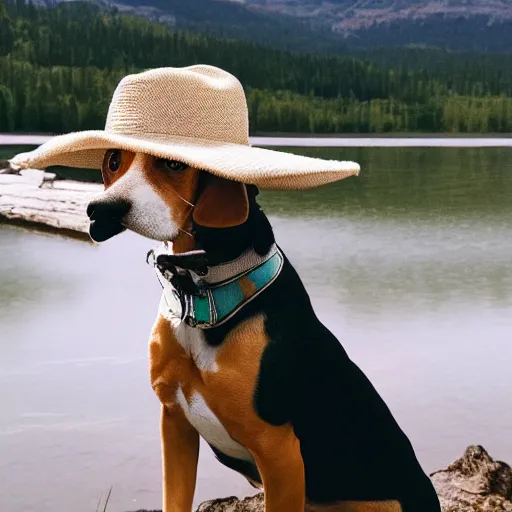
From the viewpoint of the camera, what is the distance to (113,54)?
29.8 metres

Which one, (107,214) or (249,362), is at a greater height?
(107,214)

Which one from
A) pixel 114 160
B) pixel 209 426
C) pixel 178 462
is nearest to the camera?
pixel 114 160

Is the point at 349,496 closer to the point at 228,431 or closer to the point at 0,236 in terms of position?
the point at 228,431

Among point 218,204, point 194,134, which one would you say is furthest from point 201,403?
point 194,134

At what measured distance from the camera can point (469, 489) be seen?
9.11ft

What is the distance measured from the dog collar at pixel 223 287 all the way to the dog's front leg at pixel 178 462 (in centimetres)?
28

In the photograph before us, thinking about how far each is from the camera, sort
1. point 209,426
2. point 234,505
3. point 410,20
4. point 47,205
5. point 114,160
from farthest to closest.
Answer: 1. point 410,20
2. point 47,205
3. point 234,505
4. point 209,426
5. point 114,160

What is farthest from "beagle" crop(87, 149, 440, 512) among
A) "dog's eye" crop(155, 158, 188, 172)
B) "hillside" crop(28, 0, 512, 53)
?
"hillside" crop(28, 0, 512, 53)

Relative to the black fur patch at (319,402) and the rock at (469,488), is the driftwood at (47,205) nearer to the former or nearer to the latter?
the rock at (469,488)

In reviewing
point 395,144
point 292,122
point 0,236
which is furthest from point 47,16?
point 0,236

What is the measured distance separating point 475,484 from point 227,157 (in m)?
1.55

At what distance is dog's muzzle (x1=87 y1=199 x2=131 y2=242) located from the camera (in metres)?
1.66

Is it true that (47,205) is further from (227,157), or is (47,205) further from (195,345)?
(227,157)

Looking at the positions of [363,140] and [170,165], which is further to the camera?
[363,140]
